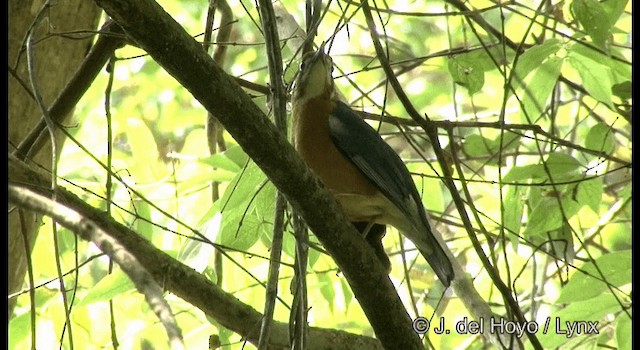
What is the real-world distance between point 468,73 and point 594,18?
1.95 ft

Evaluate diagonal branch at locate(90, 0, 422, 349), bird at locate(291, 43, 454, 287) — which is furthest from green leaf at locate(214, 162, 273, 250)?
diagonal branch at locate(90, 0, 422, 349)

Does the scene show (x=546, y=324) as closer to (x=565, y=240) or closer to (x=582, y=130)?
(x=565, y=240)

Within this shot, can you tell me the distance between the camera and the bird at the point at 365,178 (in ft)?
11.2

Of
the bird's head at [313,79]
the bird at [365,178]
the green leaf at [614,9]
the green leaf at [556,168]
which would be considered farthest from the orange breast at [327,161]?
the green leaf at [614,9]

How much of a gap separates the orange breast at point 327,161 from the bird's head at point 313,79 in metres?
0.20

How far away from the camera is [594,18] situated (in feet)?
10.3

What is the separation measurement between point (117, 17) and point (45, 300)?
2.05 m

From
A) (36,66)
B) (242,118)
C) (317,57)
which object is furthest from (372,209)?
(36,66)

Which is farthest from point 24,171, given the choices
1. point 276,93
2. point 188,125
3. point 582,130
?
point 188,125

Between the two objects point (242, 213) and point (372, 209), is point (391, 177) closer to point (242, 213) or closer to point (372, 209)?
point (372, 209)

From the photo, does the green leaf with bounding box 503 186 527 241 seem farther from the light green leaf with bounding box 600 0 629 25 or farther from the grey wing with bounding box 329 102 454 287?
Result: the light green leaf with bounding box 600 0 629 25

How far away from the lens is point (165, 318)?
1.52 metres

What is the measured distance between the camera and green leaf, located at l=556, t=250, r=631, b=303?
331cm

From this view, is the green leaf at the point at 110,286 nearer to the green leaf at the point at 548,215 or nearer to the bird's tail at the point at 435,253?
the bird's tail at the point at 435,253
